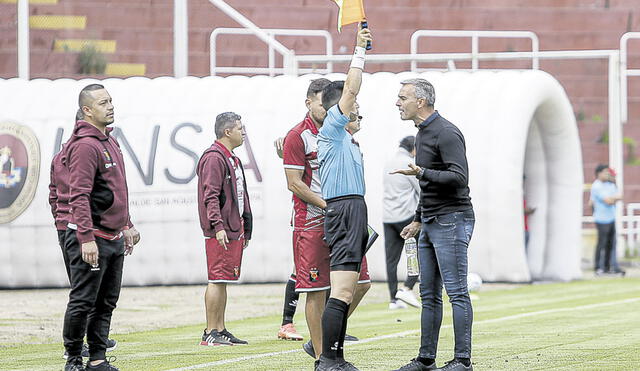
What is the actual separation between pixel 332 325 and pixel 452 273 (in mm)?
817

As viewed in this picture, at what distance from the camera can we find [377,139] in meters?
16.8

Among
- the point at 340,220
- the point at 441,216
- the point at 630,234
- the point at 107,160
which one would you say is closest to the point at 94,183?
the point at 107,160

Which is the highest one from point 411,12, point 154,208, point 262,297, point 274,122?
point 411,12

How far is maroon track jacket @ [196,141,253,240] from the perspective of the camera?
9961 millimetres

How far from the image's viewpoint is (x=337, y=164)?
7754mm

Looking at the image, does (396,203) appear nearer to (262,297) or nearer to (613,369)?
(262,297)

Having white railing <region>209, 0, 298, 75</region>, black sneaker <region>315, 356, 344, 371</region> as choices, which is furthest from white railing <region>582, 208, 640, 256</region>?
black sneaker <region>315, 356, 344, 371</region>

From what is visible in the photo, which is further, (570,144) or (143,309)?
(570,144)

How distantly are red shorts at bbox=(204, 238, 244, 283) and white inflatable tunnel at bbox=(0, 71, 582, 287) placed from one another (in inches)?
265

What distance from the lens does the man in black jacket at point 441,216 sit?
25.6 feet

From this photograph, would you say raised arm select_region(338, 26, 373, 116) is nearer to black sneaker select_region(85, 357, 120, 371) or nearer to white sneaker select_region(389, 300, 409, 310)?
black sneaker select_region(85, 357, 120, 371)

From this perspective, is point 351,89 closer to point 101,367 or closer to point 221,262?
point 101,367

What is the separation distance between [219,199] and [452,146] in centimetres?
280

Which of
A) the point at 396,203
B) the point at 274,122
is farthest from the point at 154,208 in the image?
the point at 396,203
